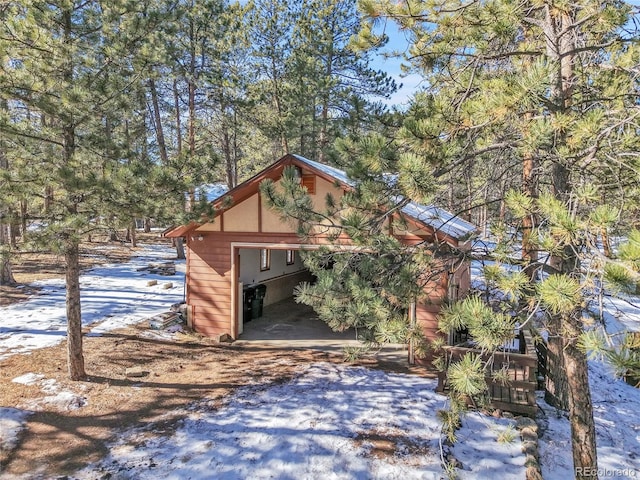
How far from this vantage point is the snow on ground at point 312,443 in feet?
14.7

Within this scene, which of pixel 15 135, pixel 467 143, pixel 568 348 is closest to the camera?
pixel 568 348

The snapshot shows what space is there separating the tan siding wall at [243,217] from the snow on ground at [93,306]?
11.5 ft

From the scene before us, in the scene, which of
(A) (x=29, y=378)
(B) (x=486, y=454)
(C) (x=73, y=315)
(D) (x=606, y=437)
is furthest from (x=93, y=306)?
(D) (x=606, y=437)

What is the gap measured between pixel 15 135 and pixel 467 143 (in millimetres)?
6169

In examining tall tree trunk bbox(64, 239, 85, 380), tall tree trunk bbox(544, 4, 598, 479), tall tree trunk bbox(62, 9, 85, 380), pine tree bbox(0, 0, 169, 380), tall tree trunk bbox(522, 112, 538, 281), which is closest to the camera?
tall tree trunk bbox(522, 112, 538, 281)

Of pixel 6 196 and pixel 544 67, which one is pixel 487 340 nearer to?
pixel 544 67

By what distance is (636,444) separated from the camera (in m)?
5.94

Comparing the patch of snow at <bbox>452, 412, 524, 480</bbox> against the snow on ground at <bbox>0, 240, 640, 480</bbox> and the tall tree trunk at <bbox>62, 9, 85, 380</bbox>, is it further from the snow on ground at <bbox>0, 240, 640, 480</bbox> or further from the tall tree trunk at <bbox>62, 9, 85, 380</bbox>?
the tall tree trunk at <bbox>62, 9, 85, 380</bbox>

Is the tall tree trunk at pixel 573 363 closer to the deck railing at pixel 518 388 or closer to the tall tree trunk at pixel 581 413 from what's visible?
the tall tree trunk at pixel 581 413

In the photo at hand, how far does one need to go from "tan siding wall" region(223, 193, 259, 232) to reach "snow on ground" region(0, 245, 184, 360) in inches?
138

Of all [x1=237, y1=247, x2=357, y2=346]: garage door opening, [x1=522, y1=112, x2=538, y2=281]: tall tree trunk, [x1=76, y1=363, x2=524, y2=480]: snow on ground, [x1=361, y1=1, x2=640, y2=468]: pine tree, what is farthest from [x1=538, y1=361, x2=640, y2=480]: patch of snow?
[x1=237, y1=247, x2=357, y2=346]: garage door opening

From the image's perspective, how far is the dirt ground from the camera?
→ 4.81 metres

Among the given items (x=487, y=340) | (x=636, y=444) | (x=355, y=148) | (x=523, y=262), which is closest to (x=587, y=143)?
(x=523, y=262)

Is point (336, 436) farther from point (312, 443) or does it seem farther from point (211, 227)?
point (211, 227)
